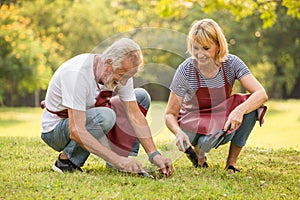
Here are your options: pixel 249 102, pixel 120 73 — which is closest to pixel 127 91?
pixel 120 73

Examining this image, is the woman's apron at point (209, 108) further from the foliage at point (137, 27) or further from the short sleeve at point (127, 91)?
the foliage at point (137, 27)

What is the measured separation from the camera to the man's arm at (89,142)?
376 cm

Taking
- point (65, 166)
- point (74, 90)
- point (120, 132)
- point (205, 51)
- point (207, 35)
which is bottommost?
point (65, 166)

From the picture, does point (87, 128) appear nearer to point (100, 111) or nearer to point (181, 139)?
point (100, 111)

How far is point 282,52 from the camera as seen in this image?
22.9 meters

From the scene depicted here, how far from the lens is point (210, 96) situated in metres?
4.34

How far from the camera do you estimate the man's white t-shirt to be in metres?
3.80

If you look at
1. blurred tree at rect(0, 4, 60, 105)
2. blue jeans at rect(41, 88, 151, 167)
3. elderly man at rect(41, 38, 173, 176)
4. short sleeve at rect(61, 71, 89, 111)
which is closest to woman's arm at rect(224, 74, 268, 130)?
elderly man at rect(41, 38, 173, 176)

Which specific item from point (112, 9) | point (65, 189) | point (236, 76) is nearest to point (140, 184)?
point (65, 189)

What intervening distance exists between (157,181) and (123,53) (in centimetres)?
88

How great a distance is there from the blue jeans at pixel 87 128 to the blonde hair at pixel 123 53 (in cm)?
38

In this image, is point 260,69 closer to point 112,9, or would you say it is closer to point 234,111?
point 112,9

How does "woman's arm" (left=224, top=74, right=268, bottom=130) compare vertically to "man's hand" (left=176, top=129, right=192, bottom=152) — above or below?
above

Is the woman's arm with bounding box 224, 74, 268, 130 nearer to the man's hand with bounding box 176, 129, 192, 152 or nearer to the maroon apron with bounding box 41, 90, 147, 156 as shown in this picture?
the man's hand with bounding box 176, 129, 192, 152
